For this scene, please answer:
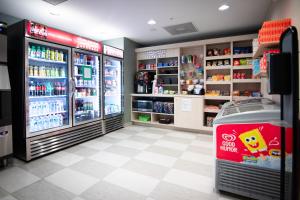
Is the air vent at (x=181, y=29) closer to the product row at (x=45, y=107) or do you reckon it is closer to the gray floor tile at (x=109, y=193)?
the product row at (x=45, y=107)

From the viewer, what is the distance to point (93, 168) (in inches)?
107

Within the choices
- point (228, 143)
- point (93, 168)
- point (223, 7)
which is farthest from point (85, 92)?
point (223, 7)

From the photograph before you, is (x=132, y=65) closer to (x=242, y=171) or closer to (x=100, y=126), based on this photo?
(x=100, y=126)

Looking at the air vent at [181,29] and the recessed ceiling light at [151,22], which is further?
the air vent at [181,29]

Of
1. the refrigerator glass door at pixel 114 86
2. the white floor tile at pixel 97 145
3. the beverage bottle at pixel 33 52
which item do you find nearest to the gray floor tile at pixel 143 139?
the white floor tile at pixel 97 145

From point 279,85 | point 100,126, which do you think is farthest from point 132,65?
point 279,85

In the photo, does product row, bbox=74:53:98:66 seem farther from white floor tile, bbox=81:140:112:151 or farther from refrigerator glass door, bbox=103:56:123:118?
white floor tile, bbox=81:140:112:151

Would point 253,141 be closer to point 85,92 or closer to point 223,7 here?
point 223,7

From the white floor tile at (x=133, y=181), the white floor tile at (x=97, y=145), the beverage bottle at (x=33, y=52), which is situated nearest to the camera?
the white floor tile at (x=133, y=181)

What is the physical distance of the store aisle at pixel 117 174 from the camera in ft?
6.75

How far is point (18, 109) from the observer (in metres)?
3.01

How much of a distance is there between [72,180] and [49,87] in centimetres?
204

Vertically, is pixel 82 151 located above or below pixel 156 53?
below

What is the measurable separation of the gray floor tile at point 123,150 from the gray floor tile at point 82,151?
320 mm
